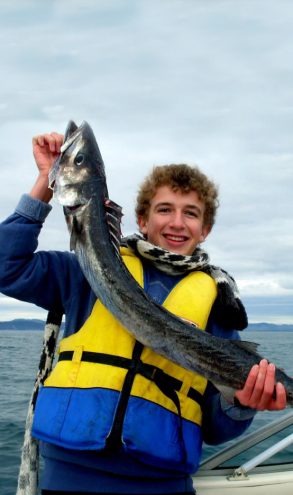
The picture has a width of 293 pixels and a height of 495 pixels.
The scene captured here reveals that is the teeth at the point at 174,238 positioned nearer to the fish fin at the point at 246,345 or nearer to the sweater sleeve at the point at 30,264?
the sweater sleeve at the point at 30,264

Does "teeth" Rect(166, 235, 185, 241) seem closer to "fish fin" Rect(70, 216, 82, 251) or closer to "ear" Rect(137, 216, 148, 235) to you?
"ear" Rect(137, 216, 148, 235)

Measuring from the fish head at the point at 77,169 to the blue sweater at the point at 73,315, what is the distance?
173 mm

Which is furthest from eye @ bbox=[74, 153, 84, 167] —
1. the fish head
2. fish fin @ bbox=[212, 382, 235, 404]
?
fish fin @ bbox=[212, 382, 235, 404]

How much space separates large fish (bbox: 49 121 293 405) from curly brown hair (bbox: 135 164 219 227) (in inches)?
24.1

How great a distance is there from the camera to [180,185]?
4.24 meters

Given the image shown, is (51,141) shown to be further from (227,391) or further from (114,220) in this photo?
(227,391)

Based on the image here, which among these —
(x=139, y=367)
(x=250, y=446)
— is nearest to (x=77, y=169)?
(x=139, y=367)

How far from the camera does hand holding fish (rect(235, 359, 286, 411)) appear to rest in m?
3.49

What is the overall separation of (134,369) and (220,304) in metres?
0.89

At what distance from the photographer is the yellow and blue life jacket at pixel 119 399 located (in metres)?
3.31

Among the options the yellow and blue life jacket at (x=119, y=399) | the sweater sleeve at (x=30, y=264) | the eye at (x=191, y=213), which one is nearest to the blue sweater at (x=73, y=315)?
the sweater sleeve at (x=30, y=264)

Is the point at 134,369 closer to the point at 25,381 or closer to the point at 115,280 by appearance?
the point at 115,280

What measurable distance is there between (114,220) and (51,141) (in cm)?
76

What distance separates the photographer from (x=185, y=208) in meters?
4.19
